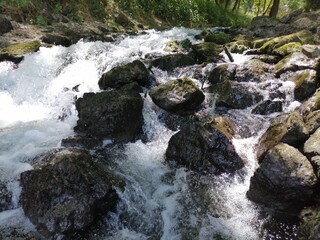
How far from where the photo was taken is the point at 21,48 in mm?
11695

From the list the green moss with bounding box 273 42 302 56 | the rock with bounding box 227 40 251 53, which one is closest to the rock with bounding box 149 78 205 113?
the green moss with bounding box 273 42 302 56

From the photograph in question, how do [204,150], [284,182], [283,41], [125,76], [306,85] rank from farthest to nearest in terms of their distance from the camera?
[283,41]
[125,76]
[306,85]
[204,150]
[284,182]

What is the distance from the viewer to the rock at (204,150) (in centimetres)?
659

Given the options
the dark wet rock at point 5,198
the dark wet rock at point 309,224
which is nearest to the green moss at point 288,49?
the dark wet rock at point 309,224

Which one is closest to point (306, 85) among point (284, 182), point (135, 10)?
point (284, 182)

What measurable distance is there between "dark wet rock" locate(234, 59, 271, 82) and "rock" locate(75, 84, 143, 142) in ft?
11.2

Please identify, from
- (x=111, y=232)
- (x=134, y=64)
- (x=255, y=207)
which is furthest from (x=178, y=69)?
(x=111, y=232)

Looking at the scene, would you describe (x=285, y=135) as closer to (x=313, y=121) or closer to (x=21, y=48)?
(x=313, y=121)

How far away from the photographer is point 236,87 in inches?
351

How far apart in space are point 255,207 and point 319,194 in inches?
42.1

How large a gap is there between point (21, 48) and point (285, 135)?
9.54 metres

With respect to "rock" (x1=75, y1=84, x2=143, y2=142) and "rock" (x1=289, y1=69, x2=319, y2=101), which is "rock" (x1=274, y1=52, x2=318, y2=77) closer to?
"rock" (x1=289, y1=69, x2=319, y2=101)

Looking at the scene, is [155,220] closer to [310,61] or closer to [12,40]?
[310,61]

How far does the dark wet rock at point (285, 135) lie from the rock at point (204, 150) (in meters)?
0.65
